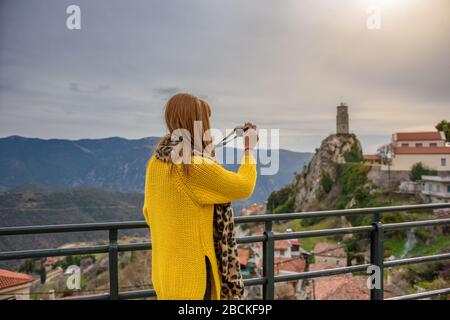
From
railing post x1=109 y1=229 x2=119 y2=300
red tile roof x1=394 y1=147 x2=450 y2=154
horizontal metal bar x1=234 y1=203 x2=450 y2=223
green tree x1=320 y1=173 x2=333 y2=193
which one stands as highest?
red tile roof x1=394 y1=147 x2=450 y2=154

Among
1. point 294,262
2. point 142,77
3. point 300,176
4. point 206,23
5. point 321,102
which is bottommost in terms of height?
point 294,262

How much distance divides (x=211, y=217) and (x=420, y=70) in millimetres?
72167

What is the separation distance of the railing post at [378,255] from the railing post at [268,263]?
634mm

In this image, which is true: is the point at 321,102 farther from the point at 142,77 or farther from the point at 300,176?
the point at 142,77

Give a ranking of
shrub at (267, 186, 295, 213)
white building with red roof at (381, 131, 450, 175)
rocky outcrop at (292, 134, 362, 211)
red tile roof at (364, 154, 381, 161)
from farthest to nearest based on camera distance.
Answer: shrub at (267, 186, 295, 213), rocky outcrop at (292, 134, 362, 211), red tile roof at (364, 154, 381, 161), white building with red roof at (381, 131, 450, 175)

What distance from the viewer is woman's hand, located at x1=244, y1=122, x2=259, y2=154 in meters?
1.54

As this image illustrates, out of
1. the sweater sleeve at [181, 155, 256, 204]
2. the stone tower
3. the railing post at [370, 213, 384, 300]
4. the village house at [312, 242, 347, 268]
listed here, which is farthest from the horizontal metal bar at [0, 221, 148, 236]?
the stone tower

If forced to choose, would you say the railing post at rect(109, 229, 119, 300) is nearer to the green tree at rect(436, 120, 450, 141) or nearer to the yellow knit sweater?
the yellow knit sweater

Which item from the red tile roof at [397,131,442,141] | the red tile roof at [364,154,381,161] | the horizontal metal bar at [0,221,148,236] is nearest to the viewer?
the horizontal metal bar at [0,221,148,236]

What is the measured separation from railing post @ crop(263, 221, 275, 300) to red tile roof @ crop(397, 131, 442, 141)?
48.7m

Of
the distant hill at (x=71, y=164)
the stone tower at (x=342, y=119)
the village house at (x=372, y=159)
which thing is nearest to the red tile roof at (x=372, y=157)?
the village house at (x=372, y=159)

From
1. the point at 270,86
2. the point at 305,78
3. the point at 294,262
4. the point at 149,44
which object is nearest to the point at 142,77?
the point at 149,44

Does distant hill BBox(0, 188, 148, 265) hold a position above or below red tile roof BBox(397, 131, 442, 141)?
below

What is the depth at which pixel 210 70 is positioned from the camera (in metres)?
77.2
